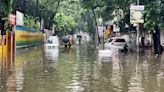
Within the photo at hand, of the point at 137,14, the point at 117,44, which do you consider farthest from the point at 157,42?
the point at 117,44

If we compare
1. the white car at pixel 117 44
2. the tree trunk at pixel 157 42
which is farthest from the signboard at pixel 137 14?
the white car at pixel 117 44

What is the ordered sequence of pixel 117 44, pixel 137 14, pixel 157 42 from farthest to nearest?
pixel 117 44
pixel 157 42
pixel 137 14

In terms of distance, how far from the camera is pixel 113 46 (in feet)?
148

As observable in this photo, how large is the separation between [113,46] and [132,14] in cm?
885

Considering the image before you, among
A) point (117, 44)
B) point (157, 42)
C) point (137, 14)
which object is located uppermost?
point (137, 14)

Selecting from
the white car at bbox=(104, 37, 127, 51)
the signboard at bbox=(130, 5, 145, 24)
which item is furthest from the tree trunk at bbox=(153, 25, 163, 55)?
the white car at bbox=(104, 37, 127, 51)

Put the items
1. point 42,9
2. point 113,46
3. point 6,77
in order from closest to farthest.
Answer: point 6,77 < point 113,46 < point 42,9

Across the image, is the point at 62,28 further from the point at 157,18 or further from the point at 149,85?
the point at 149,85

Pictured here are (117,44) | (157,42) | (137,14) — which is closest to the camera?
(137,14)

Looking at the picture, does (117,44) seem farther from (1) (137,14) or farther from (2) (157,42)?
(1) (137,14)

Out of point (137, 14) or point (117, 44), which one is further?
point (117, 44)

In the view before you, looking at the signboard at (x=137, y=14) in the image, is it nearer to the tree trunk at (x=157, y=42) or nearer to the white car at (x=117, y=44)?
the tree trunk at (x=157, y=42)

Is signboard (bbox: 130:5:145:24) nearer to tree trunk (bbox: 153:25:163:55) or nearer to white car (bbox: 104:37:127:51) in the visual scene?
tree trunk (bbox: 153:25:163:55)

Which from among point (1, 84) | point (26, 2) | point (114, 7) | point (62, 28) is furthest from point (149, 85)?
point (62, 28)
